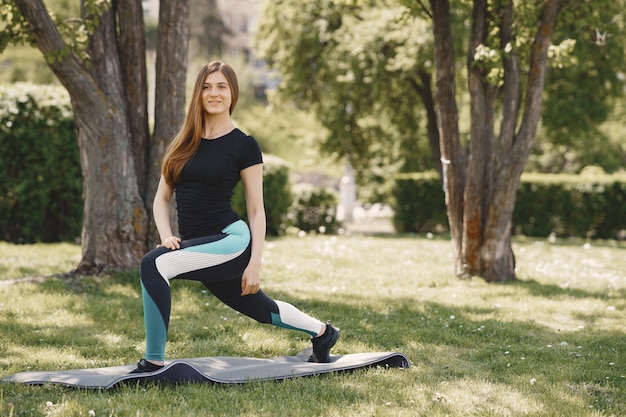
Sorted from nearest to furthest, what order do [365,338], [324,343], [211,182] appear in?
[211,182] → [324,343] → [365,338]

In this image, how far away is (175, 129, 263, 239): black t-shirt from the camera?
13.3 feet

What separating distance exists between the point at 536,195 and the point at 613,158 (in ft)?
34.1

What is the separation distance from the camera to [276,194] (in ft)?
46.0

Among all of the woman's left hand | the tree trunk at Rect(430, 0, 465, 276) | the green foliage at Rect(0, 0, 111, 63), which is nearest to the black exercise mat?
the woman's left hand

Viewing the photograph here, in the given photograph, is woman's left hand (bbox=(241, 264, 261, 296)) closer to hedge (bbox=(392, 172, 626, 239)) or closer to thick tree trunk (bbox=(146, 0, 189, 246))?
thick tree trunk (bbox=(146, 0, 189, 246))

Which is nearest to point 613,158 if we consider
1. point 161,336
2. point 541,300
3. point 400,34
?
point 400,34

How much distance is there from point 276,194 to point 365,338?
28.2 ft

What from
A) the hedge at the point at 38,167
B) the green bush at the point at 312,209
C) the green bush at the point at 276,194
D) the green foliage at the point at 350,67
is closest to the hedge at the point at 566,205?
the green foliage at the point at 350,67

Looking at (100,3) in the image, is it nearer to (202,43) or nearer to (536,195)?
(536,195)

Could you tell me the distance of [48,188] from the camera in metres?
11.0

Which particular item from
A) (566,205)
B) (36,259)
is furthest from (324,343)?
(566,205)

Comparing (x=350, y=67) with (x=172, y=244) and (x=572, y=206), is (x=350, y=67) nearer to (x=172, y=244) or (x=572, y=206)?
(x=572, y=206)

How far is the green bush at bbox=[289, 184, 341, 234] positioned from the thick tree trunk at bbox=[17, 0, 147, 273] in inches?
302

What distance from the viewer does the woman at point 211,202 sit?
157 inches
